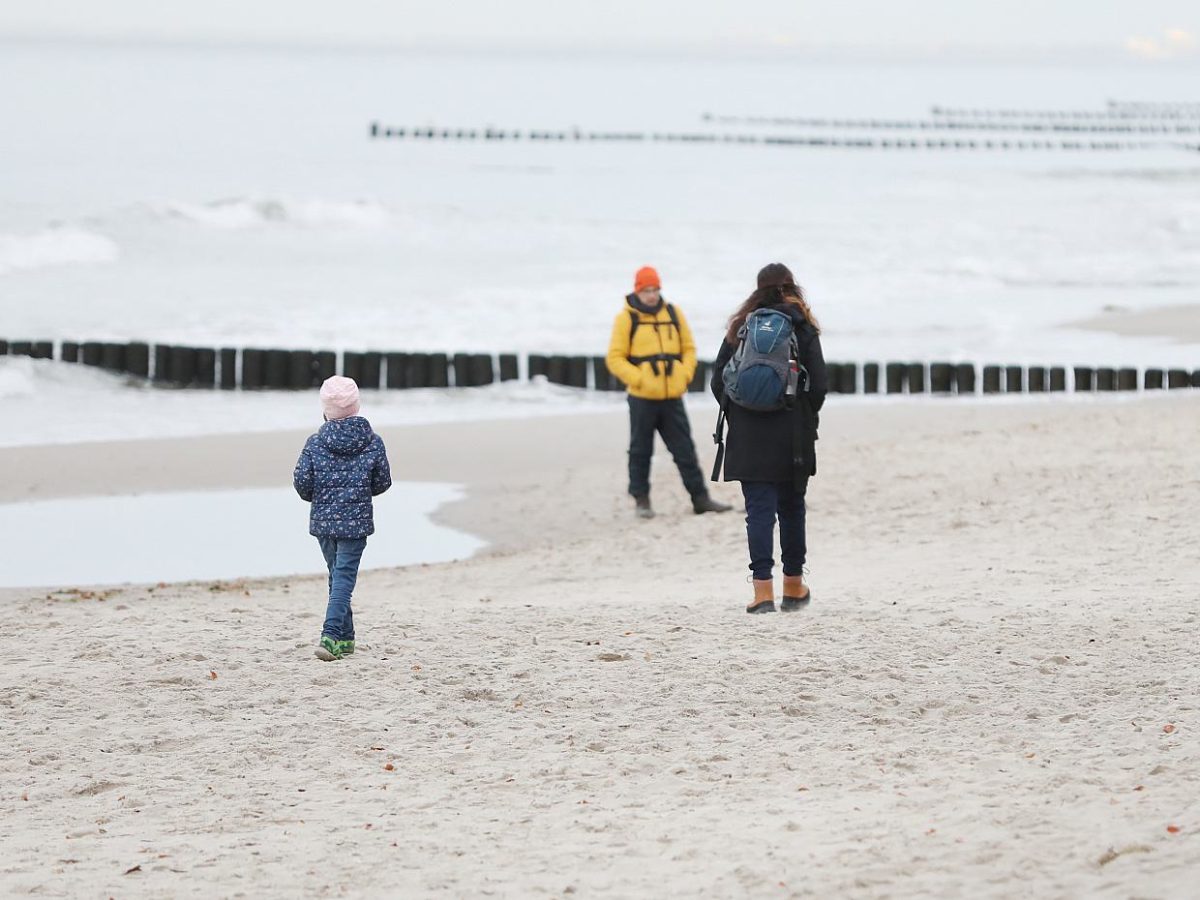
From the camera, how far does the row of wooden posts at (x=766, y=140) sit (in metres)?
84.4

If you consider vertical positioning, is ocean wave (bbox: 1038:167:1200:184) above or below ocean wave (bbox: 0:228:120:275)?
above

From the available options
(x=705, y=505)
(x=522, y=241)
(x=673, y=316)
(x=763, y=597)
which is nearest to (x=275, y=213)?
(x=522, y=241)

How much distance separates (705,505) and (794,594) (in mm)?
3140

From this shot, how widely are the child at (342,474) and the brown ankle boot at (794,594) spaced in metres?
1.87

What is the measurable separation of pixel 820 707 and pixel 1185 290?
22.8m

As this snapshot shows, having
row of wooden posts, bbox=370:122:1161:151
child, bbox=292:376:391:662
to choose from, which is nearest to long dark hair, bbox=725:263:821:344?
child, bbox=292:376:391:662

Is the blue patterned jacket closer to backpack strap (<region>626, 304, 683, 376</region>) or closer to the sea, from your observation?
backpack strap (<region>626, 304, 683, 376</region>)

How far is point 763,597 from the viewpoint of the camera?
714 centimetres

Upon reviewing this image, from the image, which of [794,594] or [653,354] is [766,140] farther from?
[794,594]

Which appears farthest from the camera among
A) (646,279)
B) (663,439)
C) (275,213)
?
(275,213)

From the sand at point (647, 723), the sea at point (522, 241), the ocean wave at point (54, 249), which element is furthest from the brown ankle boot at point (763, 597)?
the ocean wave at point (54, 249)

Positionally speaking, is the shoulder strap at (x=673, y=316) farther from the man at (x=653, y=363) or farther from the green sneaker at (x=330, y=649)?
the green sneaker at (x=330, y=649)

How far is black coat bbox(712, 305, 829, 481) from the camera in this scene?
263 inches

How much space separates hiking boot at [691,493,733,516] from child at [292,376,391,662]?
4078 mm
